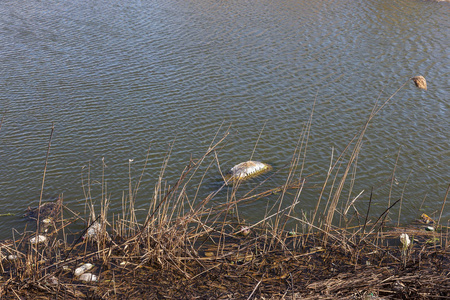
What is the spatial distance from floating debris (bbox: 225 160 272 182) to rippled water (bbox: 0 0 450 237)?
0.28 m

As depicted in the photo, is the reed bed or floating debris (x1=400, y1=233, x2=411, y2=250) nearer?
the reed bed

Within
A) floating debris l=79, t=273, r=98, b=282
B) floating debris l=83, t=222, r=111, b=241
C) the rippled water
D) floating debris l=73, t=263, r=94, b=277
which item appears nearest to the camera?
floating debris l=79, t=273, r=98, b=282

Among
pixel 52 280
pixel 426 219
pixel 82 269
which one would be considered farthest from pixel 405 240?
pixel 52 280

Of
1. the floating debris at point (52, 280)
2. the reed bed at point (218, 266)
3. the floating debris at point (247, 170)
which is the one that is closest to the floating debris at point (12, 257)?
the reed bed at point (218, 266)

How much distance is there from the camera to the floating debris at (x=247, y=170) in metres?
7.18

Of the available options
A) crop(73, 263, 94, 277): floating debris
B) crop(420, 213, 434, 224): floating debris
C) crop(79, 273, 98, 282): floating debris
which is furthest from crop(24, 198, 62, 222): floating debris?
crop(420, 213, 434, 224): floating debris

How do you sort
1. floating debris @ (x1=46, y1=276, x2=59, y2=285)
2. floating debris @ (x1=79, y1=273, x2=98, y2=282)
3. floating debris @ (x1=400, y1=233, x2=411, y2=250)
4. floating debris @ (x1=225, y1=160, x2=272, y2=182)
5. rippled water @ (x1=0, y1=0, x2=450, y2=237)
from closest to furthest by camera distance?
floating debris @ (x1=46, y1=276, x2=59, y2=285), floating debris @ (x1=79, y1=273, x2=98, y2=282), floating debris @ (x1=400, y1=233, x2=411, y2=250), floating debris @ (x1=225, y1=160, x2=272, y2=182), rippled water @ (x1=0, y1=0, x2=450, y2=237)

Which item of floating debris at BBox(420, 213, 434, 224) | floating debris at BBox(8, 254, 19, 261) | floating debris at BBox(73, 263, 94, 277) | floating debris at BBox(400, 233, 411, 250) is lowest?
floating debris at BBox(420, 213, 434, 224)

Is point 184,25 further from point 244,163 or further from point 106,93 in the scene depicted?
point 244,163

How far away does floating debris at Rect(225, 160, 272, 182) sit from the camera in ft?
23.6

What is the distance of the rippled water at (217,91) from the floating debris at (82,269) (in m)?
1.89

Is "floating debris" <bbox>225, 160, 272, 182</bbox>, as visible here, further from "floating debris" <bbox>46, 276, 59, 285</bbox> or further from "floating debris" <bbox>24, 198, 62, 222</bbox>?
"floating debris" <bbox>46, 276, 59, 285</bbox>


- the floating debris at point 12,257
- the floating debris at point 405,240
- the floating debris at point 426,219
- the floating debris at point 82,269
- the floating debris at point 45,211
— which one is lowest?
the floating debris at point 426,219

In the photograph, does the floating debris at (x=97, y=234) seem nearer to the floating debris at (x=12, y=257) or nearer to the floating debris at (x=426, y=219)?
Answer: the floating debris at (x=12, y=257)
